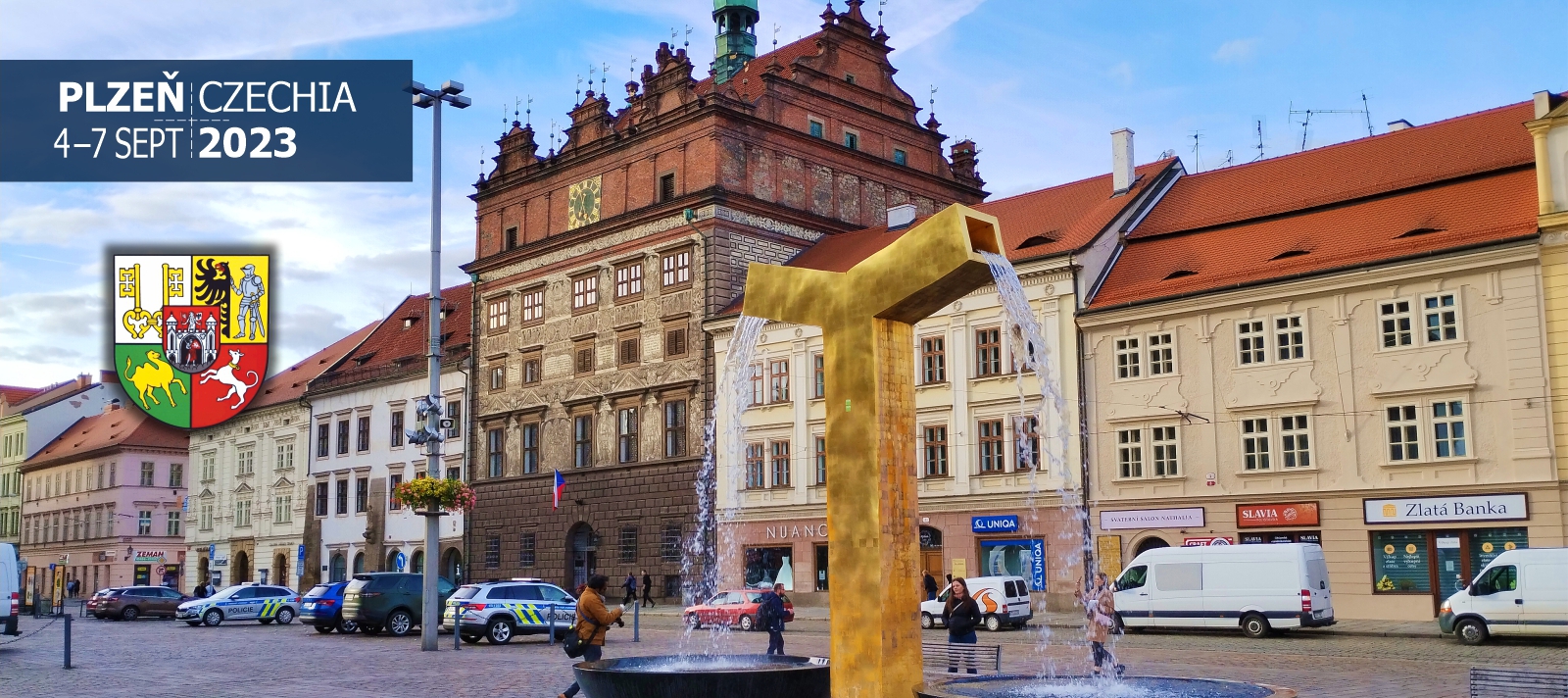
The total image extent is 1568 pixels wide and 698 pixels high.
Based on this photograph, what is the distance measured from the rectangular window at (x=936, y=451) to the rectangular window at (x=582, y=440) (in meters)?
15.5

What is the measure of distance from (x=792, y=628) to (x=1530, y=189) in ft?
69.0

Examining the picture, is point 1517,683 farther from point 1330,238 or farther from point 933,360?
point 933,360

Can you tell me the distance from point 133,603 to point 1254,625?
40.3m

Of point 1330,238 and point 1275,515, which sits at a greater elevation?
point 1330,238

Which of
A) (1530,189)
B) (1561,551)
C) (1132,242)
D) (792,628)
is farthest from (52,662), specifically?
(1530,189)

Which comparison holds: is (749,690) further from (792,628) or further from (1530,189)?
(1530,189)

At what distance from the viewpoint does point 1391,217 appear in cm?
3778

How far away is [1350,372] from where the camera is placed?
36188 mm

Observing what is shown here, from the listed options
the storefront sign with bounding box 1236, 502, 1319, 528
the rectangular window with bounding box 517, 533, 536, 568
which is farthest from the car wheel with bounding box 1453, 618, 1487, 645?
the rectangular window with bounding box 517, 533, 536, 568

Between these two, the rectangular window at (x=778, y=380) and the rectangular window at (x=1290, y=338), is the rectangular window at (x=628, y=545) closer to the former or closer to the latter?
the rectangular window at (x=778, y=380)

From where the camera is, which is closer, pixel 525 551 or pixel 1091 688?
pixel 1091 688

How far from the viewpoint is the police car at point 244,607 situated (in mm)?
45812

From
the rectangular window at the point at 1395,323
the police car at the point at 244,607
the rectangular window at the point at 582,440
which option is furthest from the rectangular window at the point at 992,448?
the police car at the point at 244,607

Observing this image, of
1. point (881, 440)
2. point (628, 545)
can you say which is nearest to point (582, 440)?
point (628, 545)
